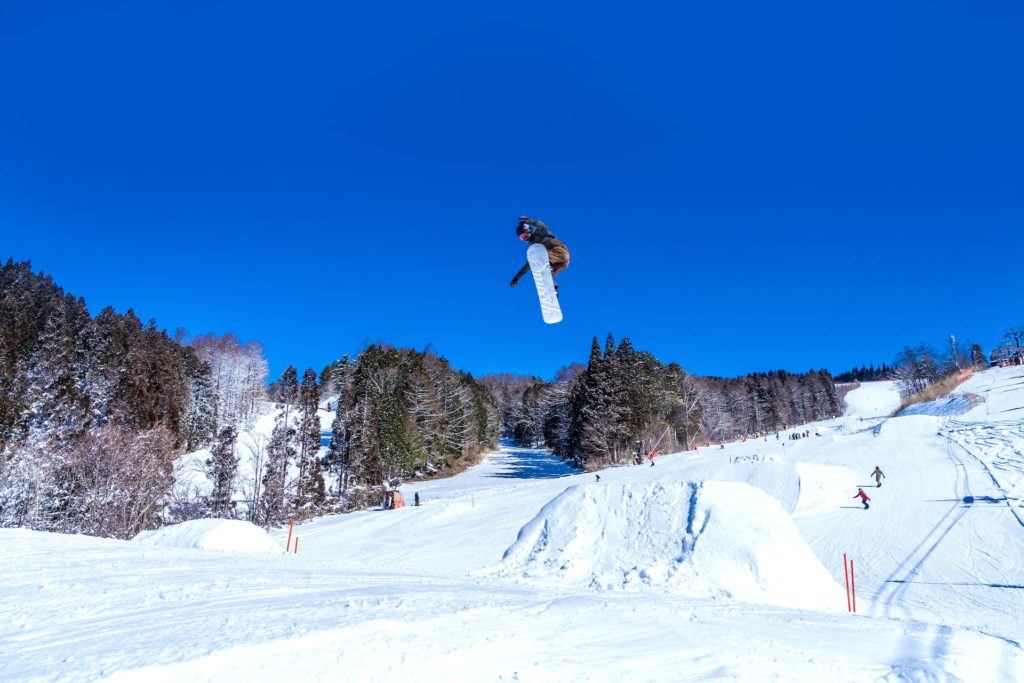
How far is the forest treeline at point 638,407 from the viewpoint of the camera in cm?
4903

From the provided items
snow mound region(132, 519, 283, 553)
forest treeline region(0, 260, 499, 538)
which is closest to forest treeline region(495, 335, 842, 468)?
forest treeline region(0, 260, 499, 538)

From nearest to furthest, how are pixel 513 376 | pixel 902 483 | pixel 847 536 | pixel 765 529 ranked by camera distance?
pixel 765 529
pixel 847 536
pixel 902 483
pixel 513 376

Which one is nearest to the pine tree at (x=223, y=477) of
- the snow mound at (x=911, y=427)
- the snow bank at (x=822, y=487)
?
the snow bank at (x=822, y=487)

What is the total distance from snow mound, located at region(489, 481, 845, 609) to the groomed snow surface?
0.04 metres

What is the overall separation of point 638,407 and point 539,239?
43879 millimetres

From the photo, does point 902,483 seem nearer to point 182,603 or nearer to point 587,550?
point 587,550

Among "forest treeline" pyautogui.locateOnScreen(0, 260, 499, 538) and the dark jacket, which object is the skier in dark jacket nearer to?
the dark jacket

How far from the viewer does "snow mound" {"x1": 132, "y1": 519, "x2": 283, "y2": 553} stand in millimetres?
14664

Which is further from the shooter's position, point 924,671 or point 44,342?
point 44,342

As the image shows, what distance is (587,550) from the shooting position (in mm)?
11742

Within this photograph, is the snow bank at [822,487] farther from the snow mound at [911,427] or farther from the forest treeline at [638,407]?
the forest treeline at [638,407]

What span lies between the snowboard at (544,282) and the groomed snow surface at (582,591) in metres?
4.68

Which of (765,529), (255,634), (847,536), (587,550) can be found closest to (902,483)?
(847,536)

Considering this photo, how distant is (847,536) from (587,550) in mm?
11476
